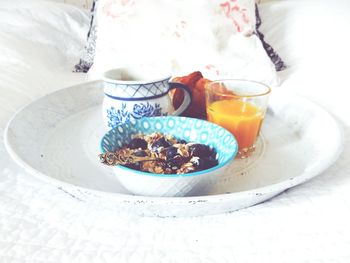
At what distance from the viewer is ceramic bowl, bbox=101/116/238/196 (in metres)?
0.45

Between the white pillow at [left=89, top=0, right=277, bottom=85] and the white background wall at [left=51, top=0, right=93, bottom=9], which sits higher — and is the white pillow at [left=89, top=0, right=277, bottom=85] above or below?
above

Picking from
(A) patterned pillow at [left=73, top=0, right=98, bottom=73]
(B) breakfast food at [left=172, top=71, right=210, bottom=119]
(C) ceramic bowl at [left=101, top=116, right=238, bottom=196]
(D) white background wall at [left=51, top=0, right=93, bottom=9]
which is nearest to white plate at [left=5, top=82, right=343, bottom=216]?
(C) ceramic bowl at [left=101, top=116, right=238, bottom=196]

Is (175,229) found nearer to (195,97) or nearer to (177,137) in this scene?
(177,137)

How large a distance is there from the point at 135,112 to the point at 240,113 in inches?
6.7

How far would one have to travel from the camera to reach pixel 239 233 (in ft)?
1.49

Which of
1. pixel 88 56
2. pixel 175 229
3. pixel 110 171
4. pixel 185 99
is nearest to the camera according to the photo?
pixel 175 229

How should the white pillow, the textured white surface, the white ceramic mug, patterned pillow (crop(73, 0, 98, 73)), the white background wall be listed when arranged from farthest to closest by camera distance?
1. the white background wall
2. patterned pillow (crop(73, 0, 98, 73))
3. the white pillow
4. the white ceramic mug
5. the textured white surface

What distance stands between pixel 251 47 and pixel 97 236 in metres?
0.65

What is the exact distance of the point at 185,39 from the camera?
36.1 inches

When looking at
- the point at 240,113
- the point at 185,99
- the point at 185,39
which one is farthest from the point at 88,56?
the point at 240,113

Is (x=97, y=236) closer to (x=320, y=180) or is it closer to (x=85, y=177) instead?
(x=85, y=177)

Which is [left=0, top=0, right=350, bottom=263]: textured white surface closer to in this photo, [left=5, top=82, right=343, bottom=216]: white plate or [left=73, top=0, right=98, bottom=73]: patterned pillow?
[left=5, top=82, right=343, bottom=216]: white plate

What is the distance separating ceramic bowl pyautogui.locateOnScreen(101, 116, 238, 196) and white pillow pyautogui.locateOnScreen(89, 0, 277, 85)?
1.10 ft

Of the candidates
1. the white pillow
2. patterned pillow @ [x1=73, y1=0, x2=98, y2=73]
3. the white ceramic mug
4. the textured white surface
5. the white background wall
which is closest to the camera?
the textured white surface
